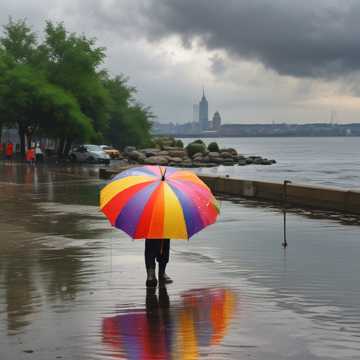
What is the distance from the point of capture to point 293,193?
19.9m

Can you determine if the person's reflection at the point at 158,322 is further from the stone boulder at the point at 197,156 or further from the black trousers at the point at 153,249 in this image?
the stone boulder at the point at 197,156

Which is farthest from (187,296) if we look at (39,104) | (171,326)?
(39,104)

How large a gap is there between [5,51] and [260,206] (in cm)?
5133

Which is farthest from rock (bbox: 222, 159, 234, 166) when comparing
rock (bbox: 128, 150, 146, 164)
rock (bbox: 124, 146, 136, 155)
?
rock (bbox: 124, 146, 136, 155)

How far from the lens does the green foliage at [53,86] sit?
5991 centimetres

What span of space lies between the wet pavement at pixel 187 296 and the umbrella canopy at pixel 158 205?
806 millimetres

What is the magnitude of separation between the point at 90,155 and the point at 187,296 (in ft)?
160

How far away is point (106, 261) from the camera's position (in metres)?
10.9

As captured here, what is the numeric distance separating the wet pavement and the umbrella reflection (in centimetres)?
1

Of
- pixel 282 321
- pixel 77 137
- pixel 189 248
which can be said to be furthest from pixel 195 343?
pixel 77 137

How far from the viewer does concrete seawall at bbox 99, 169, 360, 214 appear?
17.7 metres

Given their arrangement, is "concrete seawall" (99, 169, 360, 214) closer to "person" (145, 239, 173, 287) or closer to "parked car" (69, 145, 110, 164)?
"person" (145, 239, 173, 287)

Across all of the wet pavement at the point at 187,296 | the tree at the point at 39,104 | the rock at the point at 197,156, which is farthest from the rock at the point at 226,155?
the wet pavement at the point at 187,296

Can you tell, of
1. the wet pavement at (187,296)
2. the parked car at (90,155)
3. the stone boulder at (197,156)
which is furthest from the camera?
the stone boulder at (197,156)
